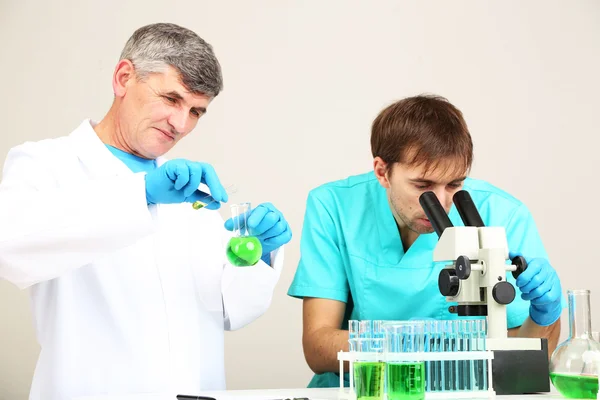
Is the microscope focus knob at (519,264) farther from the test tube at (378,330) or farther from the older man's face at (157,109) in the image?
the older man's face at (157,109)

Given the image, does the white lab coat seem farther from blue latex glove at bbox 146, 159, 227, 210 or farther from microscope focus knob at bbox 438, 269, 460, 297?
microscope focus knob at bbox 438, 269, 460, 297

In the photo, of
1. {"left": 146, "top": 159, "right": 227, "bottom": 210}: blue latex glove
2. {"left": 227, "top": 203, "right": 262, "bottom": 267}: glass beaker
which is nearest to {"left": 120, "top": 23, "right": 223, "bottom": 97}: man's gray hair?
{"left": 146, "top": 159, "right": 227, "bottom": 210}: blue latex glove

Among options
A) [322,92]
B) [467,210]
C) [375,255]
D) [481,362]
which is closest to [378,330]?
[481,362]

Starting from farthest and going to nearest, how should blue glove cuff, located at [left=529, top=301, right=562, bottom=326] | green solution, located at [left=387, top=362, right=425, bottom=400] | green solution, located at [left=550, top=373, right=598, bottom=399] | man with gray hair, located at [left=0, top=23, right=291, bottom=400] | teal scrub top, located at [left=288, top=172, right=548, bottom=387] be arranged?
1. teal scrub top, located at [left=288, top=172, right=548, bottom=387]
2. blue glove cuff, located at [left=529, top=301, right=562, bottom=326]
3. man with gray hair, located at [left=0, top=23, right=291, bottom=400]
4. green solution, located at [left=550, top=373, right=598, bottom=399]
5. green solution, located at [left=387, top=362, right=425, bottom=400]

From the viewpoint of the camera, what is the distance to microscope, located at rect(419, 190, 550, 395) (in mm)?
1790

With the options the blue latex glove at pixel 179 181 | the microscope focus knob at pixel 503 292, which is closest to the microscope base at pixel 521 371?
the microscope focus knob at pixel 503 292

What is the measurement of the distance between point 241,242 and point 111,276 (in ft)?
1.63

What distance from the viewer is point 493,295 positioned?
1821mm

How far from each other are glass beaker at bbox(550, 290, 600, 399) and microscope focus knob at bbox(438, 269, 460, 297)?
272 millimetres

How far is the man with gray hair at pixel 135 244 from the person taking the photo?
1.88m

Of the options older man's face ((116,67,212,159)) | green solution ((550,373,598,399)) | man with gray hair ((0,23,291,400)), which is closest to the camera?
green solution ((550,373,598,399))

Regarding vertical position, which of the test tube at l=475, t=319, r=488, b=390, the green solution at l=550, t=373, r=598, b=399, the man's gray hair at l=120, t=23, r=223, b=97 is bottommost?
the green solution at l=550, t=373, r=598, b=399

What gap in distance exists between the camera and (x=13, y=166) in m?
2.11

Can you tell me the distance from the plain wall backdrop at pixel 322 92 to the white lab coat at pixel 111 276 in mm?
1203
